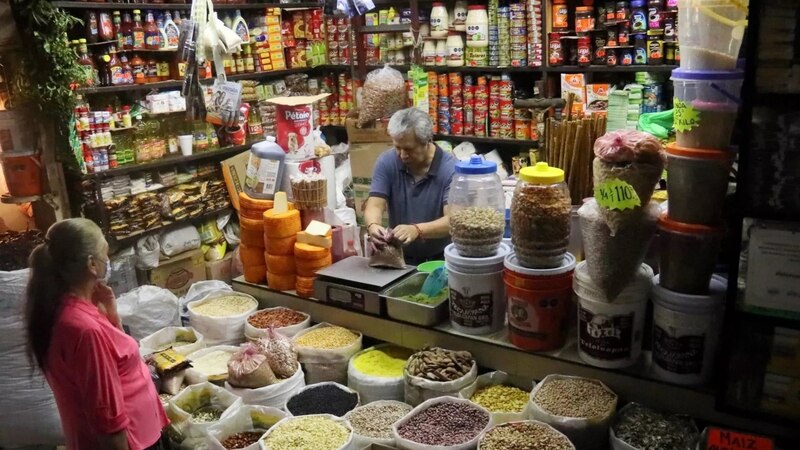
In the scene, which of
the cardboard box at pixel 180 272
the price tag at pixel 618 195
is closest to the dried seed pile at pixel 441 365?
the price tag at pixel 618 195

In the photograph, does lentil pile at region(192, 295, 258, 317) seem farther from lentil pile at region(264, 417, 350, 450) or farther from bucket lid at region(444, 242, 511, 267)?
bucket lid at region(444, 242, 511, 267)

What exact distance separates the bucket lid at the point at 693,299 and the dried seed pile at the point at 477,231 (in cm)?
55

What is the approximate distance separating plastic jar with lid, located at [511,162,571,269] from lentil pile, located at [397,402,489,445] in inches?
19.9

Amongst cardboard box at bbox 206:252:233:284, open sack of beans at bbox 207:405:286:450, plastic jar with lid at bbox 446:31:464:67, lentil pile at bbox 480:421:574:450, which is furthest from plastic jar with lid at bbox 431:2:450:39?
lentil pile at bbox 480:421:574:450

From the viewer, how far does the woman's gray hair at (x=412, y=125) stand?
3123 mm

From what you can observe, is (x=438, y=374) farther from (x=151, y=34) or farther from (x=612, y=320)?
(x=151, y=34)

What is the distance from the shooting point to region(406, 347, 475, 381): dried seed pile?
2.22m

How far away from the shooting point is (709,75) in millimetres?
1795

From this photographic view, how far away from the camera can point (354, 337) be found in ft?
8.56

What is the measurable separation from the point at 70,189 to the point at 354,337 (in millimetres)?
2880

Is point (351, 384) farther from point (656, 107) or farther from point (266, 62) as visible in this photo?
point (266, 62)

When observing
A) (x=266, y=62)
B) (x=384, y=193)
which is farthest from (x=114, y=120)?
(x=384, y=193)

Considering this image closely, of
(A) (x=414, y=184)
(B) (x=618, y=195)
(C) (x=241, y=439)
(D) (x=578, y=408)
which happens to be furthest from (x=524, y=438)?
(A) (x=414, y=184)

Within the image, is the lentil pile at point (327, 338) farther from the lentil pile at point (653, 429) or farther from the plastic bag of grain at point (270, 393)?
the lentil pile at point (653, 429)
